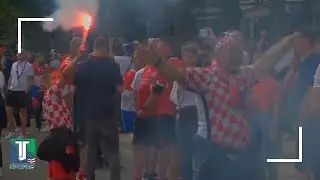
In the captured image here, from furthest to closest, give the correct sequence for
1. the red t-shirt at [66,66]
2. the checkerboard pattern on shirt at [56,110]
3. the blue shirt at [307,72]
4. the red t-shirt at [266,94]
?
the red t-shirt at [66,66] < the checkerboard pattern on shirt at [56,110] < the blue shirt at [307,72] < the red t-shirt at [266,94]

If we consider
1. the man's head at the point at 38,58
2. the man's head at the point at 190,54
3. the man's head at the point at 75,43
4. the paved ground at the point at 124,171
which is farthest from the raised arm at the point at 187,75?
the man's head at the point at 38,58

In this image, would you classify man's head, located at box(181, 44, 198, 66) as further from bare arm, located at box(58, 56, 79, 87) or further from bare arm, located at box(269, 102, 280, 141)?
bare arm, located at box(58, 56, 79, 87)

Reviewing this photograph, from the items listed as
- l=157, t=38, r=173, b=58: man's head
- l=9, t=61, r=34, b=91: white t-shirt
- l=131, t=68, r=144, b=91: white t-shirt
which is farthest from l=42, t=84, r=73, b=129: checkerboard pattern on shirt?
l=9, t=61, r=34, b=91: white t-shirt

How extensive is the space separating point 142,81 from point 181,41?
1297mm

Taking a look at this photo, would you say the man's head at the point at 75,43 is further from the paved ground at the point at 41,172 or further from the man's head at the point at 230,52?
the man's head at the point at 230,52

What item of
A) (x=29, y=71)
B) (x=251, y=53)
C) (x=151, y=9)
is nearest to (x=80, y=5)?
(x=151, y=9)

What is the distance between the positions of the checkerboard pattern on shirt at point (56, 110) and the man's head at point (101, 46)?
1.42 ft

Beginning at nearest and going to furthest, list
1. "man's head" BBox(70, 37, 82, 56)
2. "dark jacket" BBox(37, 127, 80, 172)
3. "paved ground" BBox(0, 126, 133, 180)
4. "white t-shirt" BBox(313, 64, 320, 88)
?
"white t-shirt" BBox(313, 64, 320, 88) → "dark jacket" BBox(37, 127, 80, 172) → "man's head" BBox(70, 37, 82, 56) → "paved ground" BBox(0, 126, 133, 180)

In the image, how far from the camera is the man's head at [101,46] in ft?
19.3

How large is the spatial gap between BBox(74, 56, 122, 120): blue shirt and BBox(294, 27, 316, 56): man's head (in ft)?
4.88

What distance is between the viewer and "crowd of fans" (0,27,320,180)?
169 inches

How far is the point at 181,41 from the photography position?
17.8ft

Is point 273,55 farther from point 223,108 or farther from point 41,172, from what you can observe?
point 41,172

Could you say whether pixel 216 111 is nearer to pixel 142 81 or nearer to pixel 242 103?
pixel 242 103
